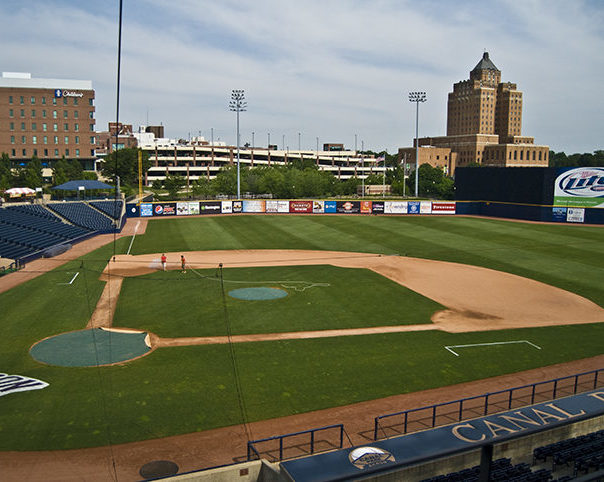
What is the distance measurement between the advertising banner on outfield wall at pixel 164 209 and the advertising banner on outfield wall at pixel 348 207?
25.8 meters

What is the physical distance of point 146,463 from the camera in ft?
46.0

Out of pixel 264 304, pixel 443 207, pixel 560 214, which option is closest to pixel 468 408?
pixel 264 304

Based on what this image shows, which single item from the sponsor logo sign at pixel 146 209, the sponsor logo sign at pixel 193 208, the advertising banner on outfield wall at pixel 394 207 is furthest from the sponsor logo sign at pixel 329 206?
the sponsor logo sign at pixel 146 209

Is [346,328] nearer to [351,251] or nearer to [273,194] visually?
[351,251]

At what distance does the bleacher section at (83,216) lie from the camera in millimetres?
62344

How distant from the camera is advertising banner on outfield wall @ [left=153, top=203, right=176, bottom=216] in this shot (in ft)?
247

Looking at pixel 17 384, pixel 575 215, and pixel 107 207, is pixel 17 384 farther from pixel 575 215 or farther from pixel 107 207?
pixel 575 215

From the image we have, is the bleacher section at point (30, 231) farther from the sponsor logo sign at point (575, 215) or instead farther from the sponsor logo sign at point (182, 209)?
the sponsor logo sign at point (575, 215)

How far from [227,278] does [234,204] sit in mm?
43838

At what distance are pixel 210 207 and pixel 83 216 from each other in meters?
19.8

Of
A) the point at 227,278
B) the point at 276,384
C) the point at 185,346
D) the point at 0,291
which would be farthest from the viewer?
the point at 227,278

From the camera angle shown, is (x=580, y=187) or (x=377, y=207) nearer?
(x=580, y=187)

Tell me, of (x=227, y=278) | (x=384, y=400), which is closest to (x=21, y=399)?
(x=384, y=400)

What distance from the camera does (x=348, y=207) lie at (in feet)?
269
